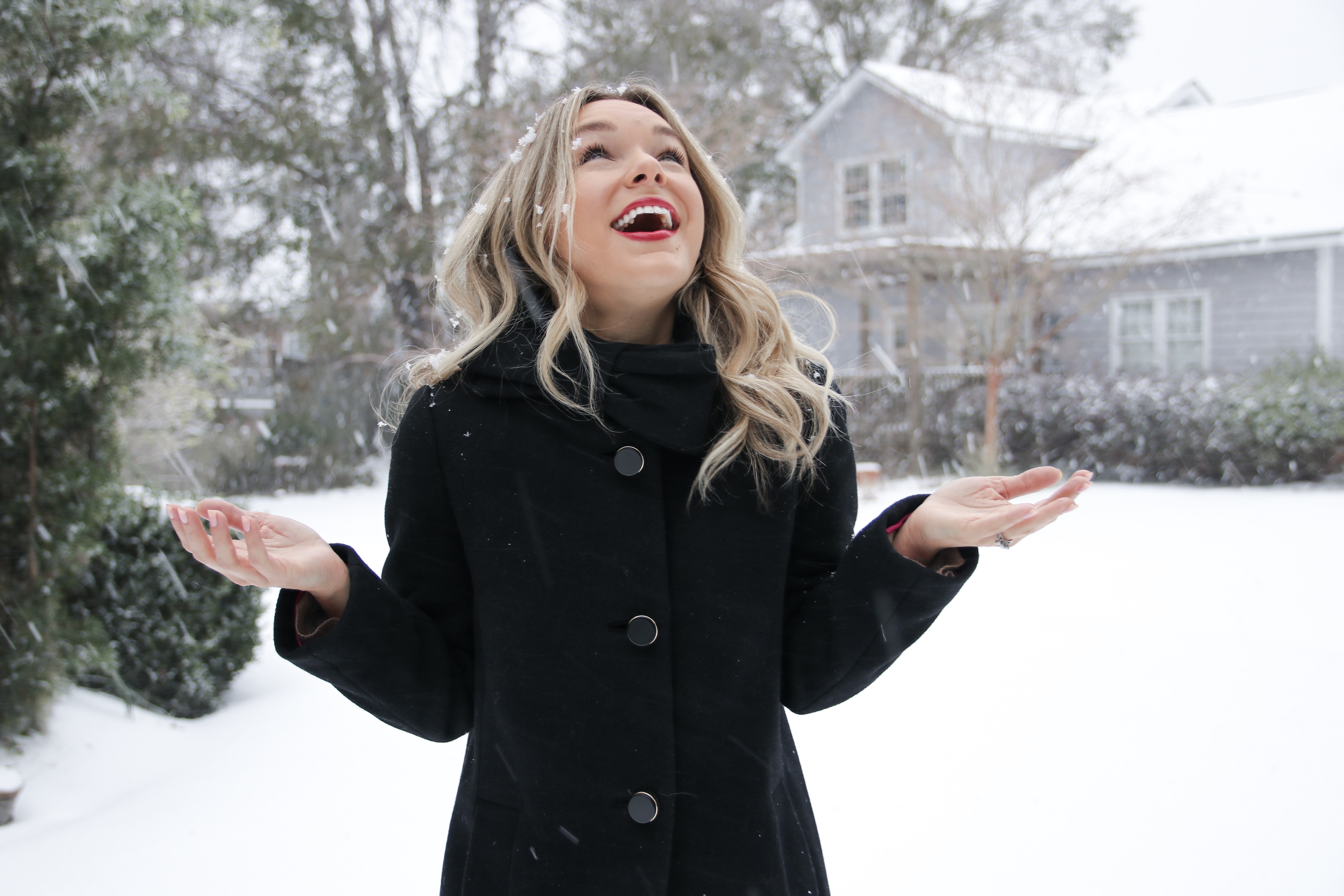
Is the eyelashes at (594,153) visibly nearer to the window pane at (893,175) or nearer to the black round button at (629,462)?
the black round button at (629,462)

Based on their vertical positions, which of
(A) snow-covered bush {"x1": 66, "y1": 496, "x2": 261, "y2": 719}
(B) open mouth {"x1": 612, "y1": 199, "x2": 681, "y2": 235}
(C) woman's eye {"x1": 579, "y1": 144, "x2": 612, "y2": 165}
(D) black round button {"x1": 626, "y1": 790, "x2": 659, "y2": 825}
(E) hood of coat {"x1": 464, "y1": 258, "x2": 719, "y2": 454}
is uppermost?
(C) woman's eye {"x1": 579, "y1": 144, "x2": 612, "y2": 165}

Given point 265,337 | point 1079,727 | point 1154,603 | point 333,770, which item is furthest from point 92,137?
point 265,337

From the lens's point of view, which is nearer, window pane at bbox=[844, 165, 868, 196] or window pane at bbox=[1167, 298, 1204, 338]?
window pane at bbox=[1167, 298, 1204, 338]

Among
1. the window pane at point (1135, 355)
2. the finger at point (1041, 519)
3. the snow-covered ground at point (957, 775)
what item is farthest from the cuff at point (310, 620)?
the window pane at point (1135, 355)

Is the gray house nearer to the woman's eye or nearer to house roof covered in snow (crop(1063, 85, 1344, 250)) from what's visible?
house roof covered in snow (crop(1063, 85, 1344, 250))

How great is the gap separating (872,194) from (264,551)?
43.1ft

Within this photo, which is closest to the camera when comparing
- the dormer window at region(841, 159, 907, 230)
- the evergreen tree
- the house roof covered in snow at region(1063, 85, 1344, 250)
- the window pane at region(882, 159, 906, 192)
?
the evergreen tree

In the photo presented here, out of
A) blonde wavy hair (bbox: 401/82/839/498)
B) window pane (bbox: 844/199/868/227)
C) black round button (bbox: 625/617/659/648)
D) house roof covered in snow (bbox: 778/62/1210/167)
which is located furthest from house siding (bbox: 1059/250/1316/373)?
black round button (bbox: 625/617/659/648)

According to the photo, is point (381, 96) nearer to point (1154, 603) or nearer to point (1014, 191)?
point (1014, 191)

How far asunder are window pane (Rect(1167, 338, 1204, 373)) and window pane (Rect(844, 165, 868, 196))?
5316 mm

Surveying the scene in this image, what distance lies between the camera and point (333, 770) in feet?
13.5

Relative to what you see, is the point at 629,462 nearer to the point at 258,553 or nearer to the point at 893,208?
the point at 258,553

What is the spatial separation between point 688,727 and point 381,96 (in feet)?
50.0

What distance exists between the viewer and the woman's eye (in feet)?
5.34
